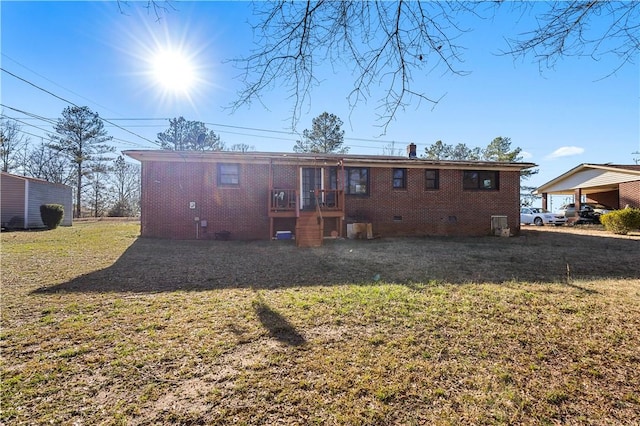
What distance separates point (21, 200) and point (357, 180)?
1743cm

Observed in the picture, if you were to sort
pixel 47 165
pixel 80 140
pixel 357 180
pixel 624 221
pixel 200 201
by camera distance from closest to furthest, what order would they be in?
pixel 200 201
pixel 357 180
pixel 624 221
pixel 80 140
pixel 47 165

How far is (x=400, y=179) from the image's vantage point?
12.8 meters

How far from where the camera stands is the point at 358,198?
1236cm

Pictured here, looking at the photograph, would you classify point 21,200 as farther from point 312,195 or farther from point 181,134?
point 181,134

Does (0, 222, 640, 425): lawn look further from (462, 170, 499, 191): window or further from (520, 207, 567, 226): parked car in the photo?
(520, 207, 567, 226): parked car

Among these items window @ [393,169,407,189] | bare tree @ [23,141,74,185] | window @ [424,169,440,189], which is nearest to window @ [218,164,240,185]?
window @ [393,169,407,189]

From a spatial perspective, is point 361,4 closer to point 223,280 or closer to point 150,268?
point 223,280

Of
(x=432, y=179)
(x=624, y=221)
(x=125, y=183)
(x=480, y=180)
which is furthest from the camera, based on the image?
(x=125, y=183)

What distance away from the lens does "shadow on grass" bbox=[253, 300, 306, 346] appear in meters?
3.01

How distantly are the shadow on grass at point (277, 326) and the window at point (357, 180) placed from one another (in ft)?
29.7

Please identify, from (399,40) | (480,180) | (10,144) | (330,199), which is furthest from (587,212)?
(10,144)

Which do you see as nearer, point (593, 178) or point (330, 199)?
point (330, 199)

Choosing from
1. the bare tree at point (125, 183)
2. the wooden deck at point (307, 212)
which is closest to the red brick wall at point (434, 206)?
the wooden deck at point (307, 212)

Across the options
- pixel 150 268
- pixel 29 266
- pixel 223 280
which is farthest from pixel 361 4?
pixel 29 266
